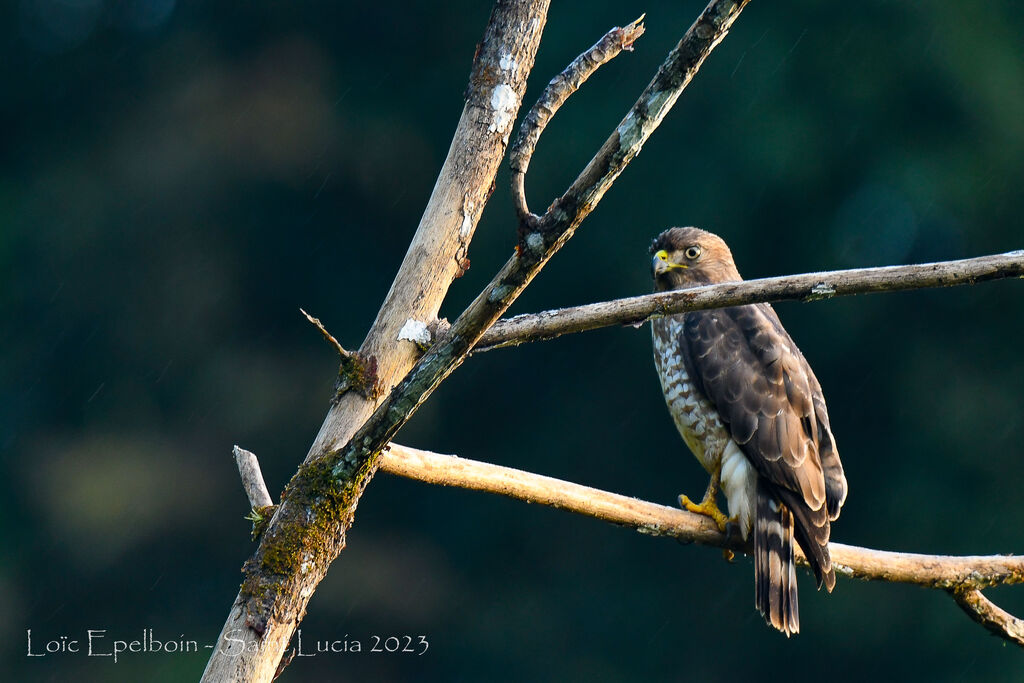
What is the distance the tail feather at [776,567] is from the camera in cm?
323

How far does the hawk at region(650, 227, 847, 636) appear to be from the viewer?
128 inches

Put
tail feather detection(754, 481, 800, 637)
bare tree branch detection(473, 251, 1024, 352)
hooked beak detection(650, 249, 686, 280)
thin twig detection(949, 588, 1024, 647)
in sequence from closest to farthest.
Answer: bare tree branch detection(473, 251, 1024, 352)
thin twig detection(949, 588, 1024, 647)
tail feather detection(754, 481, 800, 637)
hooked beak detection(650, 249, 686, 280)

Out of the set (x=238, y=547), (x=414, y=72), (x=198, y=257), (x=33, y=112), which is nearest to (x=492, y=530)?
(x=238, y=547)

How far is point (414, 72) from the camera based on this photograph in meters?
10.5

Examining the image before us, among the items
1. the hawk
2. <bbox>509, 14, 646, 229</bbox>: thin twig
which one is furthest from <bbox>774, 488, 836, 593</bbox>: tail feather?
<bbox>509, 14, 646, 229</bbox>: thin twig

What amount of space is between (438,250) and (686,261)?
1.84 m

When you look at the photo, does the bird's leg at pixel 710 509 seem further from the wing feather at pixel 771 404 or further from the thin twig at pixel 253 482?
the thin twig at pixel 253 482

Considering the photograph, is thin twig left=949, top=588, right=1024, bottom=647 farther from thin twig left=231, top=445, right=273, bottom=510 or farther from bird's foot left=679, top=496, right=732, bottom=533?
thin twig left=231, top=445, right=273, bottom=510

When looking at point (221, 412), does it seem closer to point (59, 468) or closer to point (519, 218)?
point (59, 468)

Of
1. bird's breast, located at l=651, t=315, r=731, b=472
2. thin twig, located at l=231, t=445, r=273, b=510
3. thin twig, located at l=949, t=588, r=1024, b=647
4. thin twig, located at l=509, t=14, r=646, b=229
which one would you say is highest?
bird's breast, located at l=651, t=315, r=731, b=472

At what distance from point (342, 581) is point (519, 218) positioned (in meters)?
7.57

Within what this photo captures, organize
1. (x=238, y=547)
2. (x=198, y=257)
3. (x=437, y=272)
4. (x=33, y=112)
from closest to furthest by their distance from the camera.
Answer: (x=437, y=272) < (x=238, y=547) < (x=198, y=257) < (x=33, y=112)

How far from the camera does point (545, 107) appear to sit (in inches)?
75.4

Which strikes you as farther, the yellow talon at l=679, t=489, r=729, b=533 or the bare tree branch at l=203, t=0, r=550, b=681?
the yellow talon at l=679, t=489, r=729, b=533
